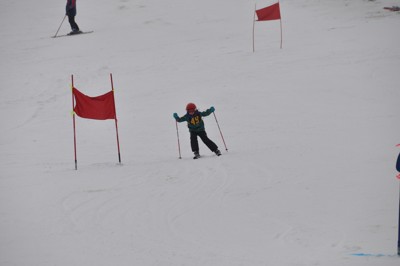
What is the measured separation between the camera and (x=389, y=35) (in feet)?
71.8

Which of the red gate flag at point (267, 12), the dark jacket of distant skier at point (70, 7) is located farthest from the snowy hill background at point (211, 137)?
the red gate flag at point (267, 12)

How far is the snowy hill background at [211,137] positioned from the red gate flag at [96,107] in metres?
1.27

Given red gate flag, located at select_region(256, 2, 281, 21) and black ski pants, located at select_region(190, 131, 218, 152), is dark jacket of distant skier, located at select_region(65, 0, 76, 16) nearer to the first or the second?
red gate flag, located at select_region(256, 2, 281, 21)

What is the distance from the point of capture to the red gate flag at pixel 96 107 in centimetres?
1262

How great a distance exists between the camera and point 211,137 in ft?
50.4

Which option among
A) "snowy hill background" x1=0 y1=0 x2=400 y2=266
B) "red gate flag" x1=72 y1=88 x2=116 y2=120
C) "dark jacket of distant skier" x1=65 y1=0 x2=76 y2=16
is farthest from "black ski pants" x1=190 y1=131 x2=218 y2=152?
"dark jacket of distant skier" x1=65 y1=0 x2=76 y2=16

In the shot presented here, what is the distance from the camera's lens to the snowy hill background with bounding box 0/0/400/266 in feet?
26.6

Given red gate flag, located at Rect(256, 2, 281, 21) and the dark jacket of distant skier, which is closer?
red gate flag, located at Rect(256, 2, 281, 21)

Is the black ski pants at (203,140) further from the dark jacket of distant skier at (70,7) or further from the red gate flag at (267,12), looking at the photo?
the dark jacket of distant skier at (70,7)

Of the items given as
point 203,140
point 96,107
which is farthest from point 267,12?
point 96,107

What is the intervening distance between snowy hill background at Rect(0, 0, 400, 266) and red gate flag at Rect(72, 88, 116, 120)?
1272mm

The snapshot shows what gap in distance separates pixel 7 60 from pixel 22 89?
409cm

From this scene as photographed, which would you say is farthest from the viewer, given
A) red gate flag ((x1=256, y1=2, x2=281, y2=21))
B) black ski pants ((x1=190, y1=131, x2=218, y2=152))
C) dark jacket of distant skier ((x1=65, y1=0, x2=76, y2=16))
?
dark jacket of distant skier ((x1=65, y1=0, x2=76, y2=16))

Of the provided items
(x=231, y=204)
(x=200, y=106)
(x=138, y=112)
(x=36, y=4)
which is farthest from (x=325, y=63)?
(x=36, y=4)
